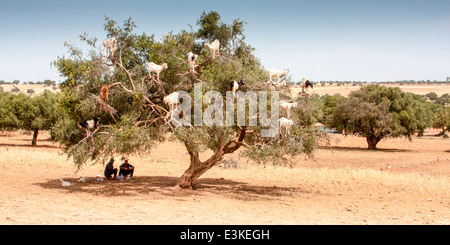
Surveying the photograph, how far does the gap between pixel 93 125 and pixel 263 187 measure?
777 centimetres

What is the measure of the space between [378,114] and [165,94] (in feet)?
106

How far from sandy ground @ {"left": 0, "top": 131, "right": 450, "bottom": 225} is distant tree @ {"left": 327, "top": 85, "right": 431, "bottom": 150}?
18.0m

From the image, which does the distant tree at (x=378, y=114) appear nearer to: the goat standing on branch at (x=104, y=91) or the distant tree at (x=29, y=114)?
the distant tree at (x=29, y=114)

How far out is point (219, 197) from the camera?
47.4 ft

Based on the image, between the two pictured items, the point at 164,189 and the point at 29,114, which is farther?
the point at 29,114

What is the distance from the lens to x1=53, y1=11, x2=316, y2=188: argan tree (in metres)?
13.4

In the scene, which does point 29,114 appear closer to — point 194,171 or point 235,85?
point 194,171

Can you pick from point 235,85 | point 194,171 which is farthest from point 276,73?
point 194,171

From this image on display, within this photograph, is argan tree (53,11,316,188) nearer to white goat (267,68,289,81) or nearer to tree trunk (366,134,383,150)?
white goat (267,68,289,81)

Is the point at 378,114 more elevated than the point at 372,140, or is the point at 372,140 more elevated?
the point at 378,114

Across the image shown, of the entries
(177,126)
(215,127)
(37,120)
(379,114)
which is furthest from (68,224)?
(379,114)

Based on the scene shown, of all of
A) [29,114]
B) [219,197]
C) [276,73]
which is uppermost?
→ [276,73]

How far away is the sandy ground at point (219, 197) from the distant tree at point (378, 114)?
1802 cm

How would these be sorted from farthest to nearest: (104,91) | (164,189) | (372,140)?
(372,140) < (164,189) < (104,91)
